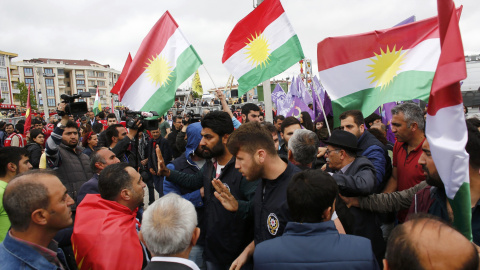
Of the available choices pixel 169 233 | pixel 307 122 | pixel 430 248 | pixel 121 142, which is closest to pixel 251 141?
pixel 169 233

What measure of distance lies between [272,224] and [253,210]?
365mm

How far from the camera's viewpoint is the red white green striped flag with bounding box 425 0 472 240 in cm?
182

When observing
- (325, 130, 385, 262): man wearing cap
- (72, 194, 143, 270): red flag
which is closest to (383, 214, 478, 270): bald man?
(325, 130, 385, 262): man wearing cap

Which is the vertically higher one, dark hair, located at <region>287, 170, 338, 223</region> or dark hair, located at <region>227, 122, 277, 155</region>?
dark hair, located at <region>227, 122, 277, 155</region>

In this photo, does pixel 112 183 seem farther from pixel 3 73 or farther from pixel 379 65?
pixel 3 73

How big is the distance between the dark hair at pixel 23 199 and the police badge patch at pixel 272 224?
148cm

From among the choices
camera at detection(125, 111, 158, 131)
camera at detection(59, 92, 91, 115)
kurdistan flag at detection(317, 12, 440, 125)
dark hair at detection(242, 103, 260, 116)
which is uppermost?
kurdistan flag at detection(317, 12, 440, 125)

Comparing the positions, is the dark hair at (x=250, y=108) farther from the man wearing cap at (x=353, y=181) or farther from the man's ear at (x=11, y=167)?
the man's ear at (x=11, y=167)

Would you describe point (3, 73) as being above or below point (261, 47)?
above

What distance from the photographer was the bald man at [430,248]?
4.22 feet

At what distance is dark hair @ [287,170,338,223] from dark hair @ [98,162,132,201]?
1.50 metres

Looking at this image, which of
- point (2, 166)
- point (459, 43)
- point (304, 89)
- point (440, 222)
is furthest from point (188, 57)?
point (304, 89)

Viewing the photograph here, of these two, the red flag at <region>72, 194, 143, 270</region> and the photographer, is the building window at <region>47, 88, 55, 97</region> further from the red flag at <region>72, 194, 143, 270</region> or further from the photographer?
the red flag at <region>72, 194, 143, 270</region>

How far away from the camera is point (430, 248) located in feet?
4.32
